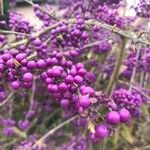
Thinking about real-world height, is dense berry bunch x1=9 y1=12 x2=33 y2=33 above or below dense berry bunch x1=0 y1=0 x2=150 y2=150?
below

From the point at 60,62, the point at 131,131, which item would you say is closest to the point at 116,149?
the point at 131,131

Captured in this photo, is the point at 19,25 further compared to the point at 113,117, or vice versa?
the point at 19,25

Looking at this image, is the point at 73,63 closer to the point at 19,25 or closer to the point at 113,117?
the point at 19,25

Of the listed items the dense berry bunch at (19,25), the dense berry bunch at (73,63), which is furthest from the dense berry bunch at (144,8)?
the dense berry bunch at (19,25)

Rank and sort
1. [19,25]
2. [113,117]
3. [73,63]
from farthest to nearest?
[19,25] → [73,63] → [113,117]

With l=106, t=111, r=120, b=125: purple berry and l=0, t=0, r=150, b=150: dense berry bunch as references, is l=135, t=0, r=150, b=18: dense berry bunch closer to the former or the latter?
l=0, t=0, r=150, b=150: dense berry bunch

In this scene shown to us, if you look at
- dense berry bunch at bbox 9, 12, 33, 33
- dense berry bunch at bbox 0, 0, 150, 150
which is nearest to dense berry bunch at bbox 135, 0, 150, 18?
dense berry bunch at bbox 0, 0, 150, 150

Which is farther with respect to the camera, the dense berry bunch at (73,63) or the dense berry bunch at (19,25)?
the dense berry bunch at (19,25)

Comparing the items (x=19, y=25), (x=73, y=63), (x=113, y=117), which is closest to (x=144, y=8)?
(x=73, y=63)

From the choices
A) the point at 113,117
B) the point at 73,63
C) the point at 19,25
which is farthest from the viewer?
the point at 19,25

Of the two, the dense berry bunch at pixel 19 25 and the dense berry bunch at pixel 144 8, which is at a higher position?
the dense berry bunch at pixel 144 8

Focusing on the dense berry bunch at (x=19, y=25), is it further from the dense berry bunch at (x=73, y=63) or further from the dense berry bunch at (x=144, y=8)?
the dense berry bunch at (x=144, y=8)
